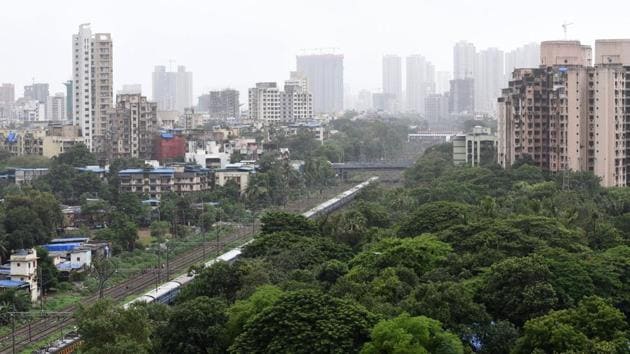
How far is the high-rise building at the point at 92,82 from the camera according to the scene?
50.1 metres

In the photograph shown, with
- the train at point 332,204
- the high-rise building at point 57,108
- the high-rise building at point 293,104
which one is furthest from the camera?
the high-rise building at point 57,108

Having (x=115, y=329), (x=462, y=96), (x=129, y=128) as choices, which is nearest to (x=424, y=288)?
(x=115, y=329)

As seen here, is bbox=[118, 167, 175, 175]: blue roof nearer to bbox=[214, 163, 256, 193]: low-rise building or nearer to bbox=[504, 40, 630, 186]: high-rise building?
bbox=[214, 163, 256, 193]: low-rise building

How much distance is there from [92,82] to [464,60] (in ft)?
274

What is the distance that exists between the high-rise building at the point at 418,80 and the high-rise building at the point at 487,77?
62.4 ft

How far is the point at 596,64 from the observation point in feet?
118

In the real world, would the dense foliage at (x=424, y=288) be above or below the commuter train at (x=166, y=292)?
above

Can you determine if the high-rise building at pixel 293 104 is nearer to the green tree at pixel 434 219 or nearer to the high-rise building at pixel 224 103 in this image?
the high-rise building at pixel 224 103

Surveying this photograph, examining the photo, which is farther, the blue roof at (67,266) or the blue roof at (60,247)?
the blue roof at (60,247)

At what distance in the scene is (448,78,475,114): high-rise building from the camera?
117m

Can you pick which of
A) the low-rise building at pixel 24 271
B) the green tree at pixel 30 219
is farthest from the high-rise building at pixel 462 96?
the low-rise building at pixel 24 271

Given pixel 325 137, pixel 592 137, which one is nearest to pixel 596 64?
pixel 592 137

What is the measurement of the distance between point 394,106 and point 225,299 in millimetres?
128653

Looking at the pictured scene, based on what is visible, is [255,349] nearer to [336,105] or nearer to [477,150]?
[477,150]
